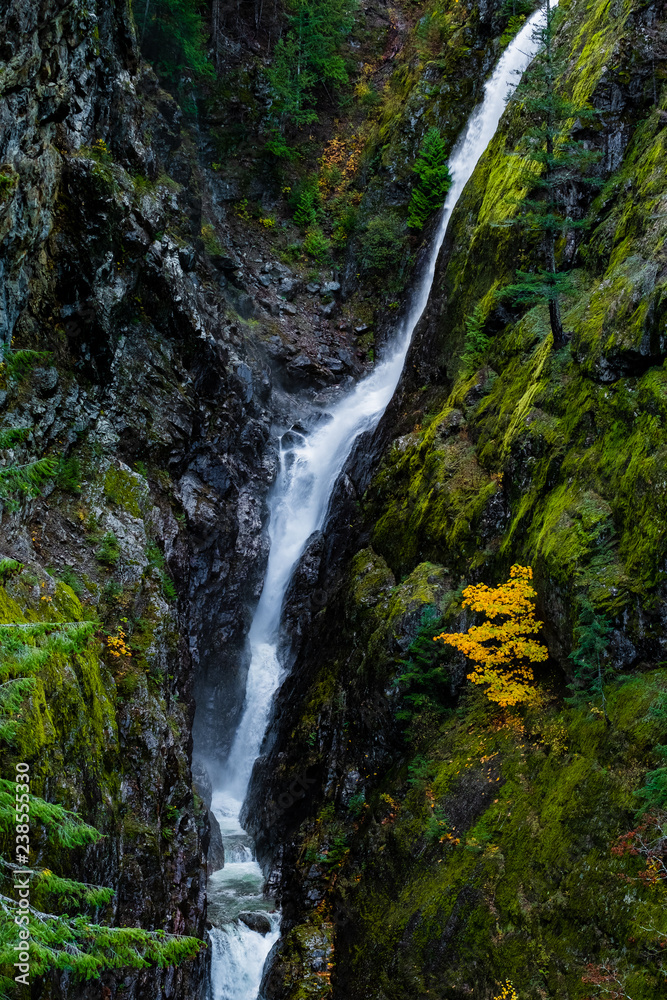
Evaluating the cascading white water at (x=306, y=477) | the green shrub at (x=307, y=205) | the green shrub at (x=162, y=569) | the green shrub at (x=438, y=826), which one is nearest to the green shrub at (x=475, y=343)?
the cascading white water at (x=306, y=477)

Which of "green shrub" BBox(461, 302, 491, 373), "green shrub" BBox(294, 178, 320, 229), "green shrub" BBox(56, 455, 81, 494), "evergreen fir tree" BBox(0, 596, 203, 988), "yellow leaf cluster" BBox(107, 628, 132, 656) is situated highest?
"green shrub" BBox(294, 178, 320, 229)

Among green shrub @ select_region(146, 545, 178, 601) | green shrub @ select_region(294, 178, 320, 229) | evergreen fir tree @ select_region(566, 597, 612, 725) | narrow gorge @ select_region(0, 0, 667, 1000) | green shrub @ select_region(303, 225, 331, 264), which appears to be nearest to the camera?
narrow gorge @ select_region(0, 0, 667, 1000)

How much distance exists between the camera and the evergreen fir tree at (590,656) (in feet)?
28.1

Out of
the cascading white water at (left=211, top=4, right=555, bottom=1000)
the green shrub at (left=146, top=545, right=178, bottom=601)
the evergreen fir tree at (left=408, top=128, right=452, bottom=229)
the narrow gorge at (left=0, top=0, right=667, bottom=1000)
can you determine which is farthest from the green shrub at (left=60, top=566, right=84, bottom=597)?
the evergreen fir tree at (left=408, top=128, right=452, bottom=229)

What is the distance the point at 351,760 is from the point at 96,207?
12.7 m

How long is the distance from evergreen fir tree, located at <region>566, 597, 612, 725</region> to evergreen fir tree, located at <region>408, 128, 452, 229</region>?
61.7ft

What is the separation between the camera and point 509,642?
10289 mm

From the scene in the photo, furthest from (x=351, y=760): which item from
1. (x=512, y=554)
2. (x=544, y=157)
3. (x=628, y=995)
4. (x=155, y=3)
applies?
(x=155, y=3)

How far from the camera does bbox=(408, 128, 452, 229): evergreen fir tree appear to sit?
76.8 feet

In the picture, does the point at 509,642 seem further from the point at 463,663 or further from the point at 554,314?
the point at 554,314

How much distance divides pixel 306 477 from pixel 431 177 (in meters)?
11.7

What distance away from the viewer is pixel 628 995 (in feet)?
21.6

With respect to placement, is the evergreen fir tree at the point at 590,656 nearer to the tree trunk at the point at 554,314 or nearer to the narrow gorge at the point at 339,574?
the narrow gorge at the point at 339,574

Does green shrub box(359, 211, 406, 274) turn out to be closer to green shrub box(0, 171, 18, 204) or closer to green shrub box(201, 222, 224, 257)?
green shrub box(201, 222, 224, 257)
